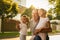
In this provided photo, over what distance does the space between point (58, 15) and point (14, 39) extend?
0.42 m

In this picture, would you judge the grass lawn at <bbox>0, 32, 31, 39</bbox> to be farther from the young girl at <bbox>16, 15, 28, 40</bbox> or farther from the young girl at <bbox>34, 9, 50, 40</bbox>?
the young girl at <bbox>34, 9, 50, 40</bbox>

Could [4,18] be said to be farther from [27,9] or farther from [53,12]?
[53,12]

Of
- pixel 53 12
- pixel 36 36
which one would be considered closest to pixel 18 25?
pixel 36 36

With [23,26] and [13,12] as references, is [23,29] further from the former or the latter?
[13,12]

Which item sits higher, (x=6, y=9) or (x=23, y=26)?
(x=6, y=9)

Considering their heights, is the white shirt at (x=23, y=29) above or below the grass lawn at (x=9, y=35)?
above

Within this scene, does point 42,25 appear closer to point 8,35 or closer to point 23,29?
point 23,29

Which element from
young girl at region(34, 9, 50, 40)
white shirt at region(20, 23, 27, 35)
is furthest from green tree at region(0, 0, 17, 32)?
young girl at region(34, 9, 50, 40)

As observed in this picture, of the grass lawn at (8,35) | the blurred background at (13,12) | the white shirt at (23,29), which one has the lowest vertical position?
the grass lawn at (8,35)

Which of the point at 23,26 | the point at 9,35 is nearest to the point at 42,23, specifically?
the point at 23,26

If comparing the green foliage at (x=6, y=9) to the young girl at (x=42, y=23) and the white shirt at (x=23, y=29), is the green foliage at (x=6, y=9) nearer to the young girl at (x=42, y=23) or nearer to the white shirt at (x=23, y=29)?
the white shirt at (x=23, y=29)

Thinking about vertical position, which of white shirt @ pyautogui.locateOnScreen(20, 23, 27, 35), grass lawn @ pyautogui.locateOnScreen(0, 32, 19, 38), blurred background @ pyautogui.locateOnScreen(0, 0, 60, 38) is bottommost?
grass lawn @ pyautogui.locateOnScreen(0, 32, 19, 38)

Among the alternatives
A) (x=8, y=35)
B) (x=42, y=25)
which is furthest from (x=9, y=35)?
(x=42, y=25)

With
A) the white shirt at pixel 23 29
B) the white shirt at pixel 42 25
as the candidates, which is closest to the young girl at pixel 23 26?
the white shirt at pixel 23 29
